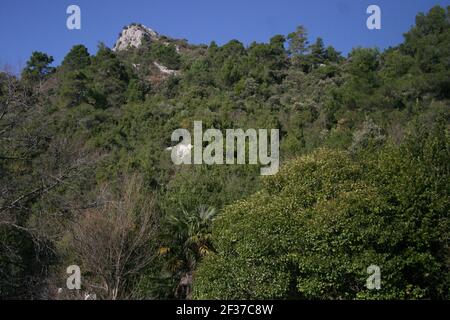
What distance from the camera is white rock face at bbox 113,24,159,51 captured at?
273 feet

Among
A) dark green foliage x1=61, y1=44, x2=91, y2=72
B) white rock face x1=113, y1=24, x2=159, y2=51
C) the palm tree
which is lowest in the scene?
the palm tree

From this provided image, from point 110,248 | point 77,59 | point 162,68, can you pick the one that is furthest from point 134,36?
point 110,248

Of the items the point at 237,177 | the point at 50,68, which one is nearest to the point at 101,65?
the point at 50,68

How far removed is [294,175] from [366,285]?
522 cm

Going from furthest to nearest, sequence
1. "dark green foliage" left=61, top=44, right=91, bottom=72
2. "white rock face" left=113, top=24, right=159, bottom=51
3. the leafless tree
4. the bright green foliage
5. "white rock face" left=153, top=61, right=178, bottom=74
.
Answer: "white rock face" left=113, top=24, right=159, bottom=51, "white rock face" left=153, top=61, right=178, bottom=74, "dark green foliage" left=61, top=44, right=91, bottom=72, the leafless tree, the bright green foliage

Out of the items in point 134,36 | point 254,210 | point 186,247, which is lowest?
point 186,247

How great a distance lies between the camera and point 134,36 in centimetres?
8519

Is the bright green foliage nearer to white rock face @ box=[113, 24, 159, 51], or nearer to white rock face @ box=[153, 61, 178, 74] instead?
white rock face @ box=[153, 61, 178, 74]

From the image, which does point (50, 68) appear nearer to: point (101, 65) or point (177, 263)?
point (101, 65)

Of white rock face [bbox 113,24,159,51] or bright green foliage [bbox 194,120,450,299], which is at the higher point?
white rock face [bbox 113,24,159,51]

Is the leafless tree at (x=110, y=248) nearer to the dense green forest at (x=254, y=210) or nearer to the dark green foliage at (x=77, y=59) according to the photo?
the dense green forest at (x=254, y=210)

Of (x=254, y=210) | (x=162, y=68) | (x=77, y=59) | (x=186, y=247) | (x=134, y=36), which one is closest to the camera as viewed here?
(x=254, y=210)

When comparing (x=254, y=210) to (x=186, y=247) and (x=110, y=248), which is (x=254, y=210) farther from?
(x=110, y=248)

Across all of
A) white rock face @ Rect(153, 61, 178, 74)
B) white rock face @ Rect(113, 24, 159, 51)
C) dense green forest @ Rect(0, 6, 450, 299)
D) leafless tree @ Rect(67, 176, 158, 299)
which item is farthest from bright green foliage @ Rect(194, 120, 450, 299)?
white rock face @ Rect(113, 24, 159, 51)
